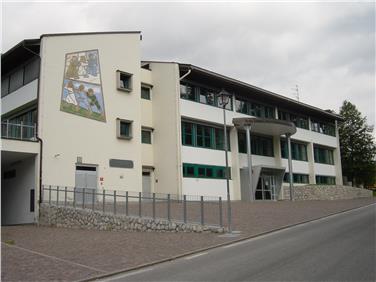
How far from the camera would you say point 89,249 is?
505 inches

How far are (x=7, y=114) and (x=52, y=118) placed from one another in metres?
5.74

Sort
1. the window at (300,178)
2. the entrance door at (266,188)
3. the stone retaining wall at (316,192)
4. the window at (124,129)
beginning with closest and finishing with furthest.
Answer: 1. the window at (124,129)
2. the entrance door at (266,188)
3. the stone retaining wall at (316,192)
4. the window at (300,178)

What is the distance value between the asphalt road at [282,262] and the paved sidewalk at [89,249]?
3.08 ft

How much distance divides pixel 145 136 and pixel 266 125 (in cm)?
1084

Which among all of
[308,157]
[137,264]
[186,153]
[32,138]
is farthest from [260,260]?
[308,157]

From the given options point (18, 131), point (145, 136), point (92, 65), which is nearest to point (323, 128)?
point (145, 136)

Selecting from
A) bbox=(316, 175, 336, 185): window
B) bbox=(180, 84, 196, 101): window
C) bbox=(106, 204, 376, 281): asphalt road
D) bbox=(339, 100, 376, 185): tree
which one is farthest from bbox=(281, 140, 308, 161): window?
bbox=(106, 204, 376, 281): asphalt road

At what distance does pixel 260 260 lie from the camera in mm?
9844

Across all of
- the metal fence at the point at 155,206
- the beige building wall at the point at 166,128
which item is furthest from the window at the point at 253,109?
the metal fence at the point at 155,206

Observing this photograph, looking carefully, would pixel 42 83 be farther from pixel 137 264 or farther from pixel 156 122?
pixel 137 264

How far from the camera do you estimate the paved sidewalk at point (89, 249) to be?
979 centimetres

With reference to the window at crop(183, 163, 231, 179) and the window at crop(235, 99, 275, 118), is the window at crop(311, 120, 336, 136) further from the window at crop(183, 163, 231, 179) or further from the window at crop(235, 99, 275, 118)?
the window at crop(183, 163, 231, 179)

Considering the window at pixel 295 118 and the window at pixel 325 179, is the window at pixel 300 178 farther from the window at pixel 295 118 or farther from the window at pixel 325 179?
the window at pixel 295 118

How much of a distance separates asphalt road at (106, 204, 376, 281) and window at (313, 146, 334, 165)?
35808 mm
